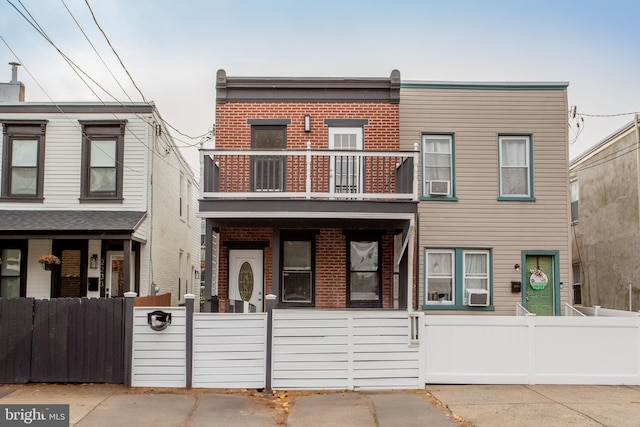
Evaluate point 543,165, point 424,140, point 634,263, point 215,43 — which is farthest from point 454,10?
point 634,263

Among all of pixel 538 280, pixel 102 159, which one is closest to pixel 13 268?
pixel 102 159

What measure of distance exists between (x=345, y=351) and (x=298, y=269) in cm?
402

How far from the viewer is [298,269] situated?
1363cm

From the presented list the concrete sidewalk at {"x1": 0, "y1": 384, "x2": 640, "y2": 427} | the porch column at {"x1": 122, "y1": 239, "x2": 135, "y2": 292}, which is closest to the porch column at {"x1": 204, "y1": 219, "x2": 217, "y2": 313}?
the concrete sidewalk at {"x1": 0, "y1": 384, "x2": 640, "y2": 427}

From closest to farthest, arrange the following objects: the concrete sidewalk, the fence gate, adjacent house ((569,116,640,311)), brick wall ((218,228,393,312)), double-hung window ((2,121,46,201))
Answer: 1. the concrete sidewalk
2. the fence gate
3. brick wall ((218,228,393,312))
4. double-hung window ((2,121,46,201))
5. adjacent house ((569,116,640,311))

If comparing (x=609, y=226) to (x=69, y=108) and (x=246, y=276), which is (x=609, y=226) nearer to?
(x=246, y=276)

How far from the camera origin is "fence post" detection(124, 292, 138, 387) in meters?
9.54

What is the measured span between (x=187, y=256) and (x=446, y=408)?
581 inches

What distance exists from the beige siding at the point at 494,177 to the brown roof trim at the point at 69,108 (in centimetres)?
664

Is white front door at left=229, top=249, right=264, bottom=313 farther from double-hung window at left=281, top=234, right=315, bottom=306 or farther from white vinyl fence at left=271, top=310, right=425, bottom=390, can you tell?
white vinyl fence at left=271, top=310, right=425, bottom=390

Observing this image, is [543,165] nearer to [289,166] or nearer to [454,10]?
[454,10]

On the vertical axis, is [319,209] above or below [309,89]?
below

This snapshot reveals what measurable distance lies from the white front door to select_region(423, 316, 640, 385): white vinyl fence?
15.6ft

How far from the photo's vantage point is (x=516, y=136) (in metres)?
14.2
